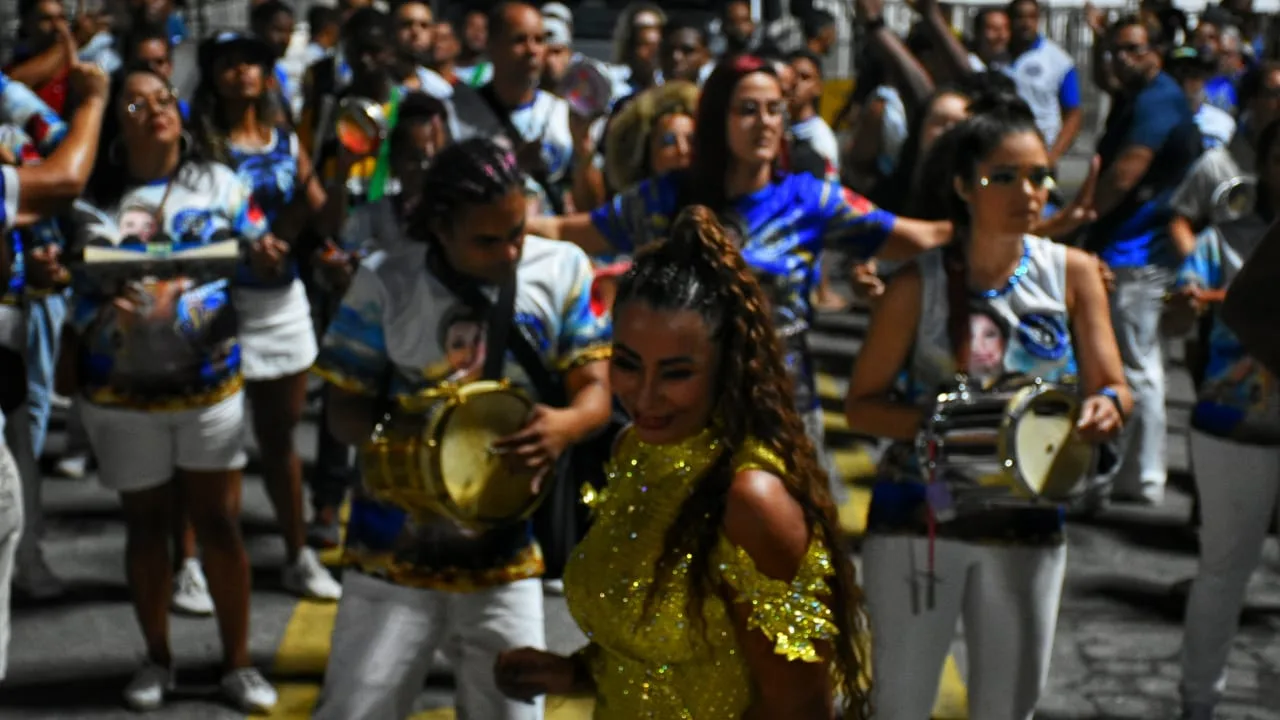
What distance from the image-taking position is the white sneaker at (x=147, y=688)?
6508 mm

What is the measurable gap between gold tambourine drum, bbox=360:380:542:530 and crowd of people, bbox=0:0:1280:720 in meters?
0.05

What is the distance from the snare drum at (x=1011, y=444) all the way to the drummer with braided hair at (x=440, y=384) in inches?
31.9

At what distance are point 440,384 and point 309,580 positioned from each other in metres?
3.18

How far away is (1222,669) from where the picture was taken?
243 inches

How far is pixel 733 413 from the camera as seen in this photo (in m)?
3.43

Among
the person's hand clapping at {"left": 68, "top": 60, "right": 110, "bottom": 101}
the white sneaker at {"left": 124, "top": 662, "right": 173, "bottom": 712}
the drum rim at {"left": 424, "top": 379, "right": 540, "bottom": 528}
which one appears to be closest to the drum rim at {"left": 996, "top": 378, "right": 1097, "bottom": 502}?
the drum rim at {"left": 424, "top": 379, "right": 540, "bottom": 528}

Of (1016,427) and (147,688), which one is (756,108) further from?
(147,688)

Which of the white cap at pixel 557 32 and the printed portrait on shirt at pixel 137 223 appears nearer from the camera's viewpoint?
the printed portrait on shirt at pixel 137 223

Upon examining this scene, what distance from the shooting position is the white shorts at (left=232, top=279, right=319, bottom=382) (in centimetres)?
743

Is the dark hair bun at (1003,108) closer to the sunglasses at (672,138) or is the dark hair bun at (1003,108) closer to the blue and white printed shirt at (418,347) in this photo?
the blue and white printed shirt at (418,347)

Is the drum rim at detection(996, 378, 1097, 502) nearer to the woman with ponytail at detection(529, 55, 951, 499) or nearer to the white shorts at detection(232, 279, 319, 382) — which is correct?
the woman with ponytail at detection(529, 55, 951, 499)

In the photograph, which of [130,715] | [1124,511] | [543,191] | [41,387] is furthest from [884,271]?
[130,715]

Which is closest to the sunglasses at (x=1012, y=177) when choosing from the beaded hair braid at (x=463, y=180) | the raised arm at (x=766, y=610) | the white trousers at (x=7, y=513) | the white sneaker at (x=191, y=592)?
the beaded hair braid at (x=463, y=180)

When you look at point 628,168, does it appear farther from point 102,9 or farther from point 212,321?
point 102,9
